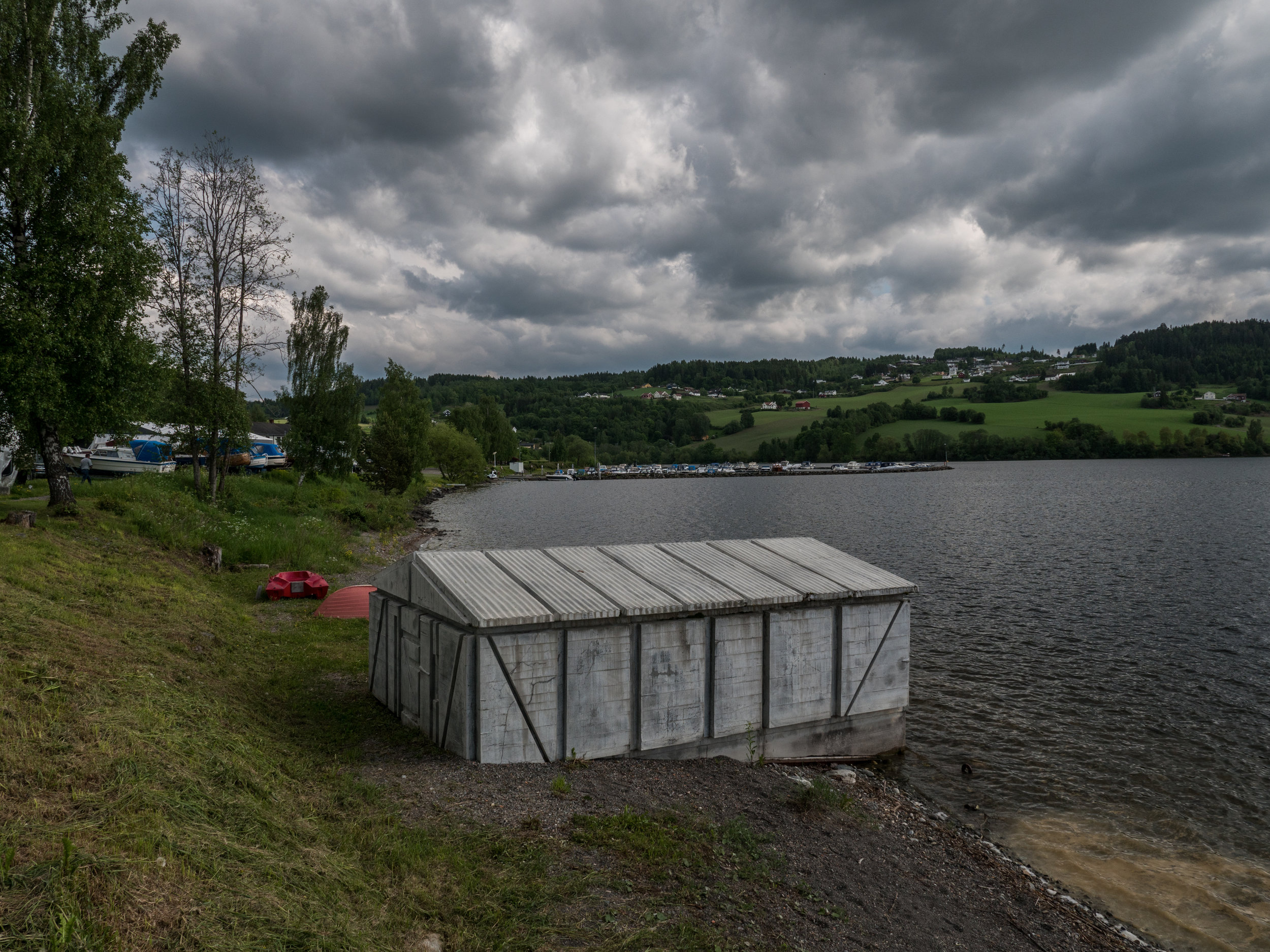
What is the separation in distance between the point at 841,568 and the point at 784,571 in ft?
5.22

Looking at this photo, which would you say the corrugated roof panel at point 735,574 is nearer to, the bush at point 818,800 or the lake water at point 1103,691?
the bush at point 818,800

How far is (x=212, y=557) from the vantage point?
77.9 feet

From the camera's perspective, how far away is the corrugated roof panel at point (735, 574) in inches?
510

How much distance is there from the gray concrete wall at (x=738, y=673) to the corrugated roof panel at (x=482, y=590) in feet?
11.5

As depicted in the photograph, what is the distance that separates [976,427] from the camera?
7018 inches

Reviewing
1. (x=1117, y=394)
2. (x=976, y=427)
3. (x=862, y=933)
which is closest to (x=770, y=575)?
(x=862, y=933)

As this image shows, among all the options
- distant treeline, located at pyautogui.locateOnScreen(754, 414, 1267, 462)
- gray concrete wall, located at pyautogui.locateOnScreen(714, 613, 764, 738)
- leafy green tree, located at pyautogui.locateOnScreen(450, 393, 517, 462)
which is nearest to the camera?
gray concrete wall, located at pyautogui.locateOnScreen(714, 613, 764, 738)

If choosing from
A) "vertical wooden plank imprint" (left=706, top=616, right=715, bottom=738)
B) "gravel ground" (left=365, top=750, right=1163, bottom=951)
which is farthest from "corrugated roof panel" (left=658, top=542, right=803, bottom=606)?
"gravel ground" (left=365, top=750, right=1163, bottom=951)

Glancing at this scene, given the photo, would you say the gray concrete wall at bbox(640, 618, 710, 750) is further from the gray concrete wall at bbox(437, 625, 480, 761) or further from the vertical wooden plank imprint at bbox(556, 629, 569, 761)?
the gray concrete wall at bbox(437, 625, 480, 761)

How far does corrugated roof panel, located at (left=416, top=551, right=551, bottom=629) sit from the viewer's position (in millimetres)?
10562

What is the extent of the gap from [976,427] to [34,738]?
19581 cm

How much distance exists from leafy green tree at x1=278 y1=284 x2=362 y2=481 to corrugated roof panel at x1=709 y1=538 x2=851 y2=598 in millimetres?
41477

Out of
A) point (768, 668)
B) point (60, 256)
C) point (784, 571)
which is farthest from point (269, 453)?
point (768, 668)

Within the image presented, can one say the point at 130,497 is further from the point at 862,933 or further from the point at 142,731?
the point at 862,933
